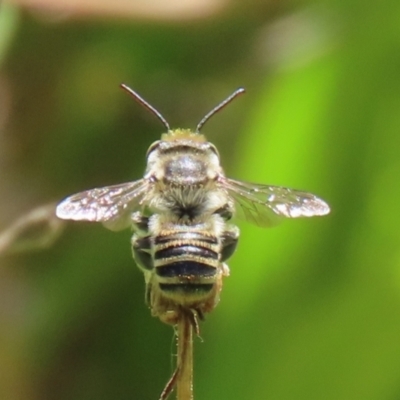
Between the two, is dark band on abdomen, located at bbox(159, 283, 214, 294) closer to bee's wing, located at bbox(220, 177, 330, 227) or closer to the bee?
the bee

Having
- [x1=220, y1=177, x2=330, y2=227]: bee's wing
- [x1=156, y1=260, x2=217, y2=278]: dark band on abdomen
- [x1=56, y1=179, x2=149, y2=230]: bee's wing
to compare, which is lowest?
[x1=156, y1=260, x2=217, y2=278]: dark band on abdomen

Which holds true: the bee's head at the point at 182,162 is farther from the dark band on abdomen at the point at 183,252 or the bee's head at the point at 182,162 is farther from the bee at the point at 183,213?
the dark band on abdomen at the point at 183,252

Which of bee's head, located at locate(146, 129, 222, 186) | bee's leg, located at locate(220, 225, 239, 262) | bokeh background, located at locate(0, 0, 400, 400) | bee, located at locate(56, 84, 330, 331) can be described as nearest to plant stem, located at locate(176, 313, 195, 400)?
bee, located at locate(56, 84, 330, 331)

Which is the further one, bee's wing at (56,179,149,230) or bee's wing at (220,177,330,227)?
bee's wing at (220,177,330,227)

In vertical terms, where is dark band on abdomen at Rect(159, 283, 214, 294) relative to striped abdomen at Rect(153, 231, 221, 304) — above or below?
below

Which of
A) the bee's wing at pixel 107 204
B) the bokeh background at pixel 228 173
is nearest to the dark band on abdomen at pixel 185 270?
the bee's wing at pixel 107 204

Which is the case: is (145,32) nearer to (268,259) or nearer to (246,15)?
(246,15)

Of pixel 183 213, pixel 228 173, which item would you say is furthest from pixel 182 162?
pixel 228 173

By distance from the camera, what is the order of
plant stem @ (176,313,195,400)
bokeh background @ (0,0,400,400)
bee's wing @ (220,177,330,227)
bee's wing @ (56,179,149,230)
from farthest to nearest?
1. bokeh background @ (0,0,400,400)
2. bee's wing @ (220,177,330,227)
3. bee's wing @ (56,179,149,230)
4. plant stem @ (176,313,195,400)
